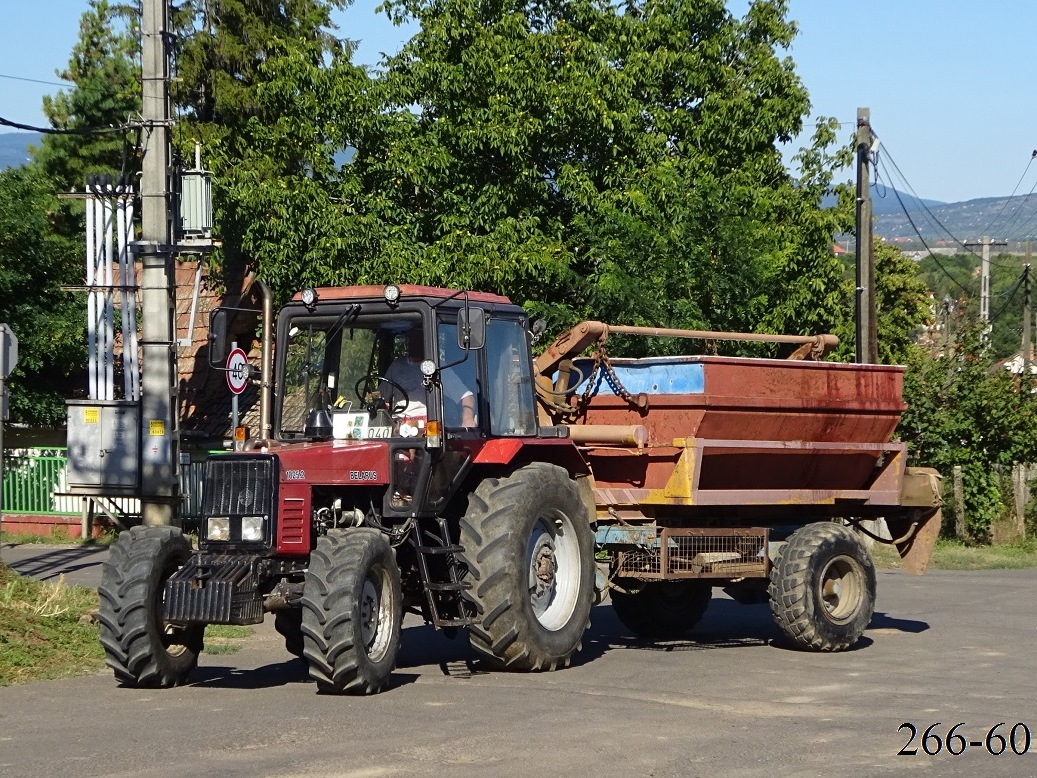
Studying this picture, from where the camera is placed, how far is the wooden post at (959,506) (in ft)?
88.8

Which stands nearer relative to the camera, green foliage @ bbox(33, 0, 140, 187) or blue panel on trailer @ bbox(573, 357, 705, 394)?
blue panel on trailer @ bbox(573, 357, 705, 394)

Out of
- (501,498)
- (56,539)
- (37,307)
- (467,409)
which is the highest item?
(37,307)

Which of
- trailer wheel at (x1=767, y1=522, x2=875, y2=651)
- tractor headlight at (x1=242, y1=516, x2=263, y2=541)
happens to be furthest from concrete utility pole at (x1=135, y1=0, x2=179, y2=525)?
trailer wheel at (x1=767, y1=522, x2=875, y2=651)

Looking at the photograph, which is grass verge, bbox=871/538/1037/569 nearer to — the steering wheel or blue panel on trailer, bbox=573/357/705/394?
blue panel on trailer, bbox=573/357/705/394

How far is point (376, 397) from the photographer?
1113cm

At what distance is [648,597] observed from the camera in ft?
45.9

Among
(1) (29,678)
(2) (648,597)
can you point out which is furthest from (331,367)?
(2) (648,597)

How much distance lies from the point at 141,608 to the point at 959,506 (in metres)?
20.7

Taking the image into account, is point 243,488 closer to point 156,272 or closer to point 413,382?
point 413,382

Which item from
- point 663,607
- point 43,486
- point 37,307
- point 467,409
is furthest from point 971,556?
point 37,307

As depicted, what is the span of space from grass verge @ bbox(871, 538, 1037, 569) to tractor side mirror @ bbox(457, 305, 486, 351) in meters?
15.0

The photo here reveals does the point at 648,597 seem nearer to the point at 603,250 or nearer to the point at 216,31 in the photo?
the point at 603,250

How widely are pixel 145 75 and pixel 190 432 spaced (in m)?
13.2

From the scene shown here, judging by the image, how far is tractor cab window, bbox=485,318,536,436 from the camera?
11.6m
